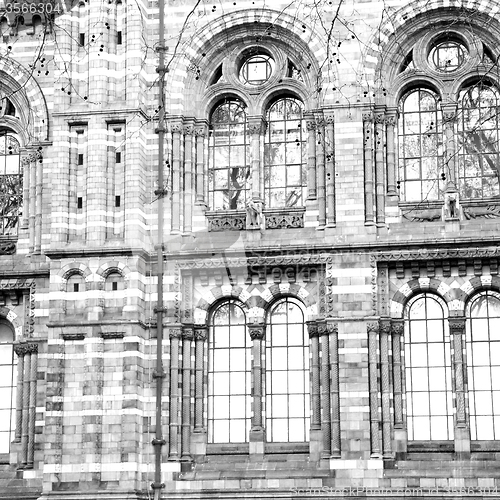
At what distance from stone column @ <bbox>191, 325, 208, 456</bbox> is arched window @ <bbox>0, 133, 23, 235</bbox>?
6.26 meters

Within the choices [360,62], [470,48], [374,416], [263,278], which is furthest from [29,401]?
[470,48]

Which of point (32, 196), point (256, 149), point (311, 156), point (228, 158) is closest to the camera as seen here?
point (311, 156)

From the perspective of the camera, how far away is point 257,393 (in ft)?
98.2

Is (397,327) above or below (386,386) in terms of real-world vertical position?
above

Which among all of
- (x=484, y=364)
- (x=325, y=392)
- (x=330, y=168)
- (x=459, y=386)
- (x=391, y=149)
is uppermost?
(x=391, y=149)

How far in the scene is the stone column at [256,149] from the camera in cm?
3133

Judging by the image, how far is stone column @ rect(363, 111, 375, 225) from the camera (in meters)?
30.1

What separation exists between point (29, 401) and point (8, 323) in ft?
7.81

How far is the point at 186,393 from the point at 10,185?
26.5 feet

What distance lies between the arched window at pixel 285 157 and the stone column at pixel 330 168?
105cm

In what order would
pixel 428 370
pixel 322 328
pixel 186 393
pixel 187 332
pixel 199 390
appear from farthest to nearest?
pixel 187 332
pixel 199 390
pixel 186 393
pixel 322 328
pixel 428 370

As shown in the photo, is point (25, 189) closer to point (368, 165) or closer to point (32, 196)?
point (32, 196)

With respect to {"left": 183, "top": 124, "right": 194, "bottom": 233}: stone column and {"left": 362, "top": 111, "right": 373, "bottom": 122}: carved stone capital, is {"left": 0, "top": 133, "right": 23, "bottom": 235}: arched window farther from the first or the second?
{"left": 362, "top": 111, "right": 373, "bottom": 122}: carved stone capital

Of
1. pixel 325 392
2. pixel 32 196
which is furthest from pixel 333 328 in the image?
pixel 32 196
